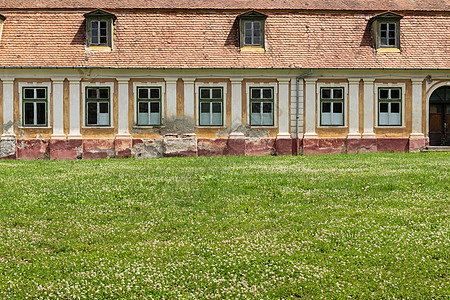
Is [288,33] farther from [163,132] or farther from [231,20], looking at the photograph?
[163,132]

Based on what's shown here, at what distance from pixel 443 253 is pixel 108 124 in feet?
53.1

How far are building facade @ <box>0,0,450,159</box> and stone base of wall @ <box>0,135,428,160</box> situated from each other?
0.04 meters

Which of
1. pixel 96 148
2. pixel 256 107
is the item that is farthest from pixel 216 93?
pixel 96 148

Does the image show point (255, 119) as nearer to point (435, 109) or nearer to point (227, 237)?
point (435, 109)

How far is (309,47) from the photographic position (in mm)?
20516

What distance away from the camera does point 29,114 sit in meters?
19.6

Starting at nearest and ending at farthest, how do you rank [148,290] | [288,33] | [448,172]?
[148,290]
[448,172]
[288,33]

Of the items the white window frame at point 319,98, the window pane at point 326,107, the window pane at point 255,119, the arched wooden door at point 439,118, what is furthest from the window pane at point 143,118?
the arched wooden door at point 439,118

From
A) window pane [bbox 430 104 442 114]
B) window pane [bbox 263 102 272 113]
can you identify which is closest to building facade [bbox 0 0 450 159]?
window pane [bbox 263 102 272 113]

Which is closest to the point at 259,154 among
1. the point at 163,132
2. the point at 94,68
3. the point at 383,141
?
the point at 163,132

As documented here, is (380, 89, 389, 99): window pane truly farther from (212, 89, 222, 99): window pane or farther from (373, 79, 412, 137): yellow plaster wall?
(212, 89, 222, 99): window pane

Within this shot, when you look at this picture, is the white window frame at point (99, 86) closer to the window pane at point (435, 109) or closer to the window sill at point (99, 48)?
the window sill at point (99, 48)

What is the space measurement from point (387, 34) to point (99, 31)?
12749 mm

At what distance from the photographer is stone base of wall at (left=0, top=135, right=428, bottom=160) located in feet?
63.6
